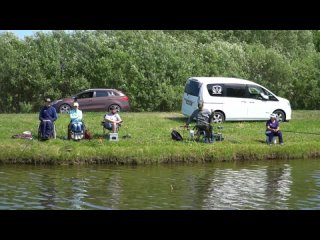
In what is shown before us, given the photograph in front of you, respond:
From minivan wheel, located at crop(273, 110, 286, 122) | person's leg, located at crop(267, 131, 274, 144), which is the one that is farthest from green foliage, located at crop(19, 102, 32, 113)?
person's leg, located at crop(267, 131, 274, 144)

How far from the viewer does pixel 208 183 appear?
17.4 m

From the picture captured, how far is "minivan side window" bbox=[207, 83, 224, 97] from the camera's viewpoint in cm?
2778

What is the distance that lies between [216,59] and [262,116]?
14016 mm

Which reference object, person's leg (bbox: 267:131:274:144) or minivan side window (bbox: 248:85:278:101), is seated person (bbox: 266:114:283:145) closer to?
person's leg (bbox: 267:131:274:144)

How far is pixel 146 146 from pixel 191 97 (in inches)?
277

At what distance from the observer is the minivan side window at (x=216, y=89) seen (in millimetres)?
27781

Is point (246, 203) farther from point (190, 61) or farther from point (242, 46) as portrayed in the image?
point (242, 46)

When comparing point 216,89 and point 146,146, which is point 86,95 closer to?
point 216,89

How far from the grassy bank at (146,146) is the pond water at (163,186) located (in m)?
0.71

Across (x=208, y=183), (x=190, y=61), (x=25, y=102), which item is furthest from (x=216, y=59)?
(x=208, y=183)

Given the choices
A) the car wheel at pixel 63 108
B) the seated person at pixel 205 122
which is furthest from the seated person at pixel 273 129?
the car wheel at pixel 63 108

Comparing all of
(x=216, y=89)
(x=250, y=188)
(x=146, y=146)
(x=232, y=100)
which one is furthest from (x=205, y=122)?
(x=250, y=188)

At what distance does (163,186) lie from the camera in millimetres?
16703

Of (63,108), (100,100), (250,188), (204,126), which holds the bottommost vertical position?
(250,188)
